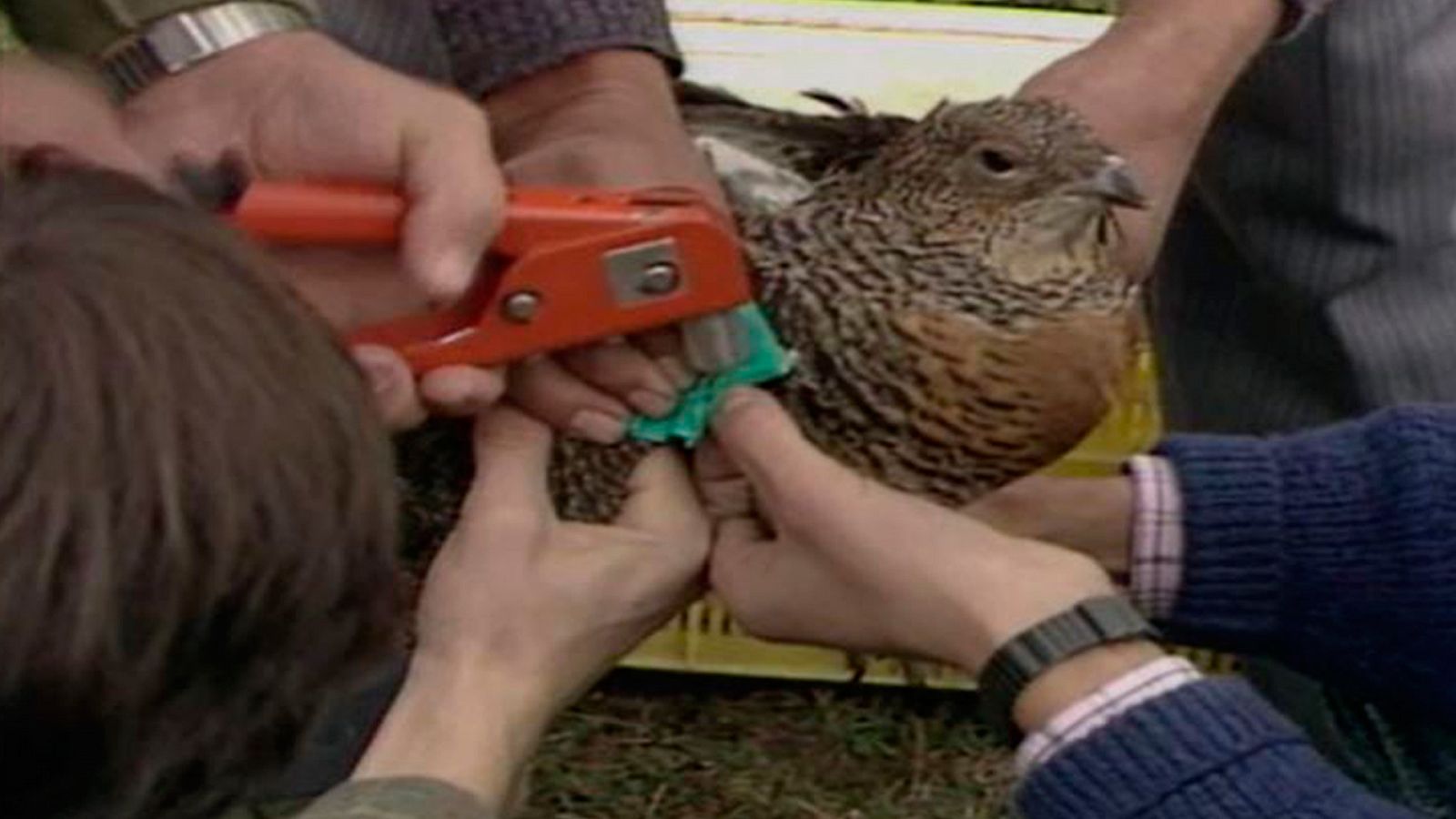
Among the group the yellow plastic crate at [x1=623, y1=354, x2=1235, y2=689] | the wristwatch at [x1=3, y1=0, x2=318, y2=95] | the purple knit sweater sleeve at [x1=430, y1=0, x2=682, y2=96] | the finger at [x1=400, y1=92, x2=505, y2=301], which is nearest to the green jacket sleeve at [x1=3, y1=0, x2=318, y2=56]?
the wristwatch at [x1=3, y1=0, x2=318, y2=95]

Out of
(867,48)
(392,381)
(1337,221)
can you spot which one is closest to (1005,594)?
(392,381)

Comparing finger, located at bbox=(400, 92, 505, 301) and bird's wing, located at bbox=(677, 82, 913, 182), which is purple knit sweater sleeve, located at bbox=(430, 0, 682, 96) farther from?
finger, located at bbox=(400, 92, 505, 301)

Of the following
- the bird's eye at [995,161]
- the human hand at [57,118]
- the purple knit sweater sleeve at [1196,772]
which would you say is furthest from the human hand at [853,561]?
the human hand at [57,118]

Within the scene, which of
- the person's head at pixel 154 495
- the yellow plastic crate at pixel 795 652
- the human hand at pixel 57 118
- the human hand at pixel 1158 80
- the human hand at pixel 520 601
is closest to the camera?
the person's head at pixel 154 495

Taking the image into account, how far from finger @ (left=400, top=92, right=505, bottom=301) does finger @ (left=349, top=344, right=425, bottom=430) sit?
6 centimetres

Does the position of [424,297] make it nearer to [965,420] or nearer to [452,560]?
[452,560]

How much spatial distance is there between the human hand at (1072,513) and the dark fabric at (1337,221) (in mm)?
395

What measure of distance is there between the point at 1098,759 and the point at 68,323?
0.75 meters

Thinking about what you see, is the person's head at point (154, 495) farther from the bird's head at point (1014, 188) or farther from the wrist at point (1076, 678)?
the bird's head at point (1014, 188)

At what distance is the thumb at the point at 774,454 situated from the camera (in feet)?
6.57

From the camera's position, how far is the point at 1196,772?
5.90ft

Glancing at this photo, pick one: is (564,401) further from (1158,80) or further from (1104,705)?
(1158,80)

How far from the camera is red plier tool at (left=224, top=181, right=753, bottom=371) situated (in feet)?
6.03

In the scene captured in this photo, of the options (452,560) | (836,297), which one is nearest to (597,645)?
(452,560)
